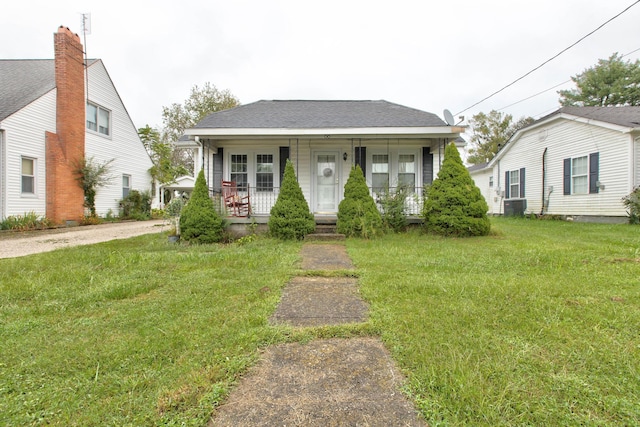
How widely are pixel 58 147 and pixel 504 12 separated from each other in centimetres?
1659

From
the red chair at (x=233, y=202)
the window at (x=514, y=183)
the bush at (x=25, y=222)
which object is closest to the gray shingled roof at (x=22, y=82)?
the bush at (x=25, y=222)

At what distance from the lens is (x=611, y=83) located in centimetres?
2370

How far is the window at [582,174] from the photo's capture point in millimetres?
9875

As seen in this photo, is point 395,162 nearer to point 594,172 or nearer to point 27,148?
point 594,172

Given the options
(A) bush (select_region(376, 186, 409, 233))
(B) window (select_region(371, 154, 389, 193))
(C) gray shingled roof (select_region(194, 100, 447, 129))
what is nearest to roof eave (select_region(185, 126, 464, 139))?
(C) gray shingled roof (select_region(194, 100, 447, 129))

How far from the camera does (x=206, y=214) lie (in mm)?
6754

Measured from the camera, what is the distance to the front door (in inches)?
356

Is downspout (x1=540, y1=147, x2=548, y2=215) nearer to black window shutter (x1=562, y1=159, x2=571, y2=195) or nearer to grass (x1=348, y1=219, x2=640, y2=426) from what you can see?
black window shutter (x1=562, y1=159, x2=571, y2=195)

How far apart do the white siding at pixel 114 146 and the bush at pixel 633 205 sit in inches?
757

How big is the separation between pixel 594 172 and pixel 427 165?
6203 mm

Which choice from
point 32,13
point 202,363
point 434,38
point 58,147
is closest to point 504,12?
point 434,38

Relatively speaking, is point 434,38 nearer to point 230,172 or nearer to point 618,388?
point 230,172

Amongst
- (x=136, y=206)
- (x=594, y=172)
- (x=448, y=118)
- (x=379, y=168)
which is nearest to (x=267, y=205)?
(x=379, y=168)

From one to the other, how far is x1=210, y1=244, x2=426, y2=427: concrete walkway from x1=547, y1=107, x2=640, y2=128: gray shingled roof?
11722mm
